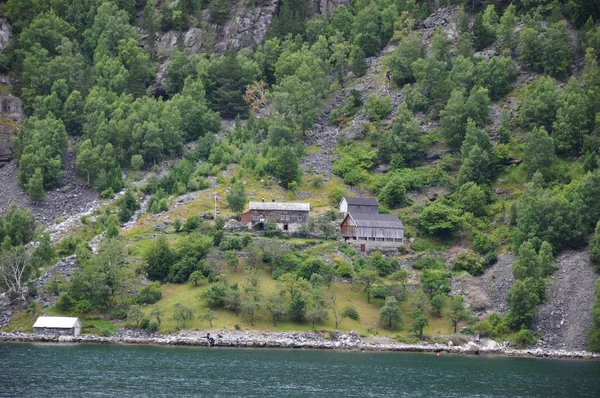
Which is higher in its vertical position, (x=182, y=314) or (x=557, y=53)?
(x=557, y=53)

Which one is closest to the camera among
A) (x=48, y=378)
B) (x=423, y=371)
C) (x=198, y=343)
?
(x=48, y=378)

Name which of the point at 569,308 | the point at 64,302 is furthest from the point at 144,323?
the point at 569,308

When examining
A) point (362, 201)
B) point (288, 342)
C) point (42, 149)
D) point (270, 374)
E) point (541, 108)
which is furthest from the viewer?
point (42, 149)

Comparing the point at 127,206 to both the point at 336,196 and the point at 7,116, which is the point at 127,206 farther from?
the point at 7,116

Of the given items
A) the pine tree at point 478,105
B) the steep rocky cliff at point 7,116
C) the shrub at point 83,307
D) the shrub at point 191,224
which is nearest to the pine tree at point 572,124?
the pine tree at point 478,105

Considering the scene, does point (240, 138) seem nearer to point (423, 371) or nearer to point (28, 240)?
point (28, 240)

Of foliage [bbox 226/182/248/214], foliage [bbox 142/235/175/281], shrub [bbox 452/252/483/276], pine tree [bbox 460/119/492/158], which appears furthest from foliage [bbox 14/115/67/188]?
shrub [bbox 452/252/483/276]

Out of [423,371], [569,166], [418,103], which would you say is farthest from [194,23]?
[423,371]

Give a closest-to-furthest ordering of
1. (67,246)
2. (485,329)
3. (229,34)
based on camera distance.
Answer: (485,329) → (67,246) → (229,34)
